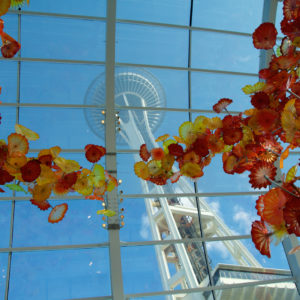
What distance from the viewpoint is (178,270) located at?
6.27 metres

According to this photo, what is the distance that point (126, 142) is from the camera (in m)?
7.38

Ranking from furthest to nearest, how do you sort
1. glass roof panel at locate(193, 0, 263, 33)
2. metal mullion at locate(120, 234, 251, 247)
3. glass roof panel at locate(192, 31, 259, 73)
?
glass roof panel at locate(192, 31, 259, 73)
glass roof panel at locate(193, 0, 263, 33)
metal mullion at locate(120, 234, 251, 247)

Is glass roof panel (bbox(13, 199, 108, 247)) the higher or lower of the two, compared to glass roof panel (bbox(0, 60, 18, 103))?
lower

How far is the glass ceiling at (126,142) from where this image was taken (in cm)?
→ 608

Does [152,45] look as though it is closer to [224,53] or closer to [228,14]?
[224,53]

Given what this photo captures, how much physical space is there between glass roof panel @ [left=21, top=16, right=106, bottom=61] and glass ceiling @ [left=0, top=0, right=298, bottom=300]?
0.02m

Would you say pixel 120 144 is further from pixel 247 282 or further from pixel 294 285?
pixel 294 285

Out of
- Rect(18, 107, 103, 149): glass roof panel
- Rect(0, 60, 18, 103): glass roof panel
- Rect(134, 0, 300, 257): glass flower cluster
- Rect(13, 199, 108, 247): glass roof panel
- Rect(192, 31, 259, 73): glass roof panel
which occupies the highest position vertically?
Rect(192, 31, 259, 73): glass roof panel

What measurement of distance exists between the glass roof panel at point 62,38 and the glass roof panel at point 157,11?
0.65 metres

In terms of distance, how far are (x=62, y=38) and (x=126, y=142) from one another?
2687 millimetres

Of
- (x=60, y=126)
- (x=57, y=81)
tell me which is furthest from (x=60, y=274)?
(x=57, y=81)

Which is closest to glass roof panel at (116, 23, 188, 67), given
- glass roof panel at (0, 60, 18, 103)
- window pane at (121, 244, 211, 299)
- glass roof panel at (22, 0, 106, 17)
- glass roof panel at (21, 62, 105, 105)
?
glass roof panel at (22, 0, 106, 17)

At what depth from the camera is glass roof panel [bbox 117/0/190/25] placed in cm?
679

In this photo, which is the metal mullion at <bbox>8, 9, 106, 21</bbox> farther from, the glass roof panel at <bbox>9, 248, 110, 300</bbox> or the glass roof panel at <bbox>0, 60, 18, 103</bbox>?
the glass roof panel at <bbox>9, 248, 110, 300</bbox>
